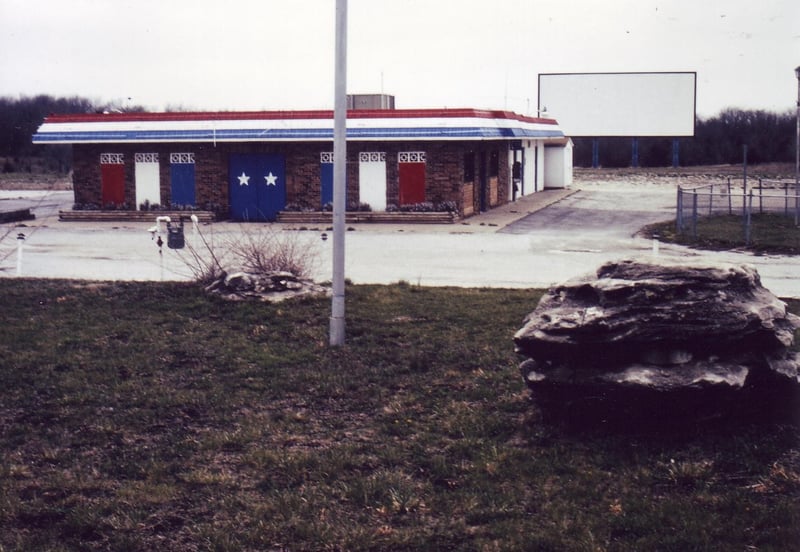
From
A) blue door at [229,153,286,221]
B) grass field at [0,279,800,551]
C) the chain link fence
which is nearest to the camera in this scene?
grass field at [0,279,800,551]

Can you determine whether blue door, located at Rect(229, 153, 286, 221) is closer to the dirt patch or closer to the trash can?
the trash can

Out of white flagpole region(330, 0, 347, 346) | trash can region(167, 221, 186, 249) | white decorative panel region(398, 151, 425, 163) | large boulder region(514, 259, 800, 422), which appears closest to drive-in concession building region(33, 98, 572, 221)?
white decorative panel region(398, 151, 425, 163)

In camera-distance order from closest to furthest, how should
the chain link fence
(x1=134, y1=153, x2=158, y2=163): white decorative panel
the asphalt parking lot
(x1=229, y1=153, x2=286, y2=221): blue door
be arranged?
1. the asphalt parking lot
2. the chain link fence
3. (x1=229, y1=153, x2=286, y2=221): blue door
4. (x1=134, y1=153, x2=158, y2=163): white decorative panel

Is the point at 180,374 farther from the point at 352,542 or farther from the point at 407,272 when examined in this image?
the point at 407,272

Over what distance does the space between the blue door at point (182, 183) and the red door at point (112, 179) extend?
76.8 inches

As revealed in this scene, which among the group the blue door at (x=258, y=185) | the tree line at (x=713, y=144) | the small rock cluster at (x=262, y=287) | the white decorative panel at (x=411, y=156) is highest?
the tree line at (x=713, y=144)

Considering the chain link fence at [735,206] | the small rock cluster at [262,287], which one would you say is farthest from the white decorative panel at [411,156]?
the small rock cluster at [262,287]

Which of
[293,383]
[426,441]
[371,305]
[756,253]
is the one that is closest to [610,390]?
[426,441]

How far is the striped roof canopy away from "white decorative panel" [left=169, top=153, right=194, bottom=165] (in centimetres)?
90

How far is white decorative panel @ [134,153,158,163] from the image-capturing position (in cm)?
3294

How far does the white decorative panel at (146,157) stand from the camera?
32.9 m

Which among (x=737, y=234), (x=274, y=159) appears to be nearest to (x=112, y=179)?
(x=274, y=159)

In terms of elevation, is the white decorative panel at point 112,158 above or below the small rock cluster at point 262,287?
above

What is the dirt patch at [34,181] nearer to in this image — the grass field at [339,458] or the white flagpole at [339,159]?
the white flagpole at [339,159]
